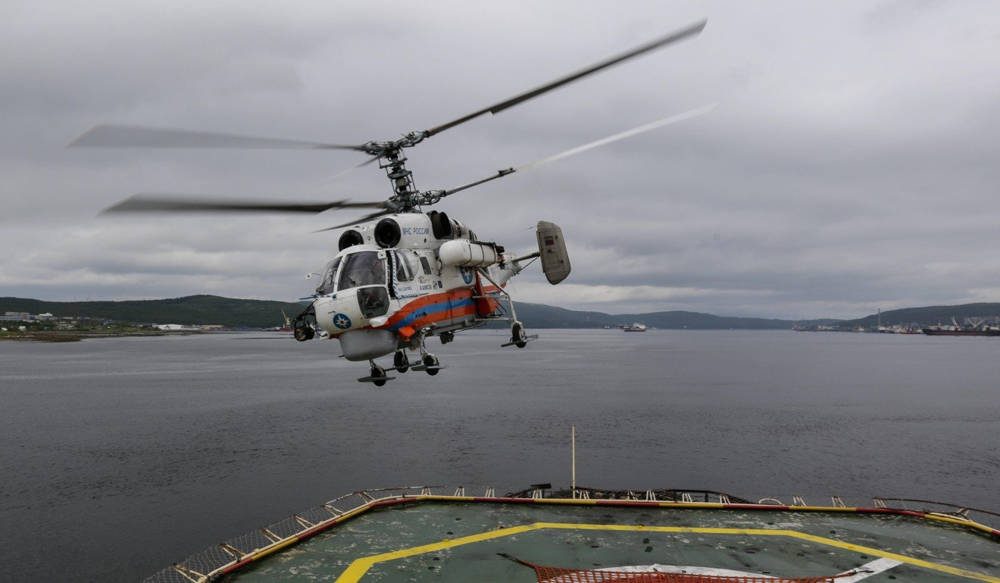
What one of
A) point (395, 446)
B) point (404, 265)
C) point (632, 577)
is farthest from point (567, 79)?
point (395, 446)

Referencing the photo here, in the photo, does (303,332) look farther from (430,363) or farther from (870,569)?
(870,569)

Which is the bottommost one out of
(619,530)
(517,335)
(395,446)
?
(395,446)

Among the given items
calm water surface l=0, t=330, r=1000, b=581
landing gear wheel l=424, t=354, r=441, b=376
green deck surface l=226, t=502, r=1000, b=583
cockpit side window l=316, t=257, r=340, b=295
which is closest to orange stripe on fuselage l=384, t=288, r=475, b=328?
landing gear wheel l=424, t=354, r=441, b=376

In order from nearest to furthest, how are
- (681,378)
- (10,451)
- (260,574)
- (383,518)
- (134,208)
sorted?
(134,208) < (260,574) < (383,518) < (10,451) < (681,378)

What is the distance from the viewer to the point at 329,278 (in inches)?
563

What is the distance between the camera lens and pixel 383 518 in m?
25.3

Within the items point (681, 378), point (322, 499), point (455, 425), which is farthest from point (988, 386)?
point (322, 499)

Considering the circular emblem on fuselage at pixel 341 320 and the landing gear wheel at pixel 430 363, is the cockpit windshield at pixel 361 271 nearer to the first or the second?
the circular emblem on fuselage at pixel 341 320

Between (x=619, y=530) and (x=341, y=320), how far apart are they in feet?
49.1

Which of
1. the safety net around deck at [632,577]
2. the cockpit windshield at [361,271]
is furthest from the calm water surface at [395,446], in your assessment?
the cockpit windshield at [361,271]

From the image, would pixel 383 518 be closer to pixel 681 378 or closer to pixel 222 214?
pixel 222 214

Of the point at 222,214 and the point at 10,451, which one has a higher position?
the point at 222,214

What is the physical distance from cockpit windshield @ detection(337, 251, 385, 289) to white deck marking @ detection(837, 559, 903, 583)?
15601mm

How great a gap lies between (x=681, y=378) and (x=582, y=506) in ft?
281
